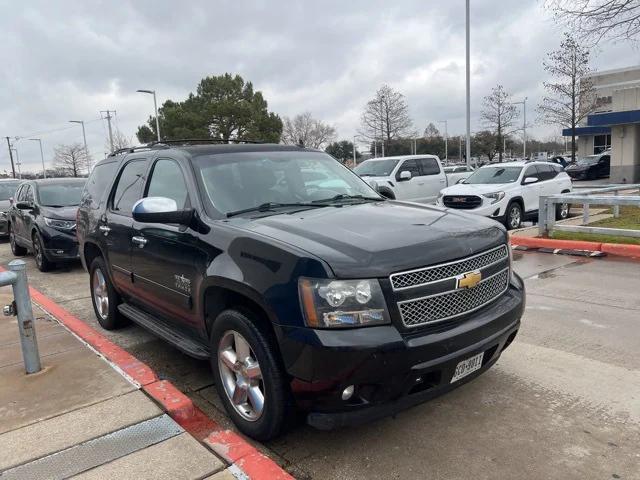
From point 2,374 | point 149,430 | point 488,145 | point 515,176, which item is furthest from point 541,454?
point 488,145

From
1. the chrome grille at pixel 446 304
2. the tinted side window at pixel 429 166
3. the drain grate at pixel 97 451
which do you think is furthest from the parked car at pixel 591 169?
the drain grate at pixel 97 451

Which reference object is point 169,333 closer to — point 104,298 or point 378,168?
point 104,298

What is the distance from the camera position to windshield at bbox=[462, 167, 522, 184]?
1298 cm

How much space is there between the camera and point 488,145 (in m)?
58.9

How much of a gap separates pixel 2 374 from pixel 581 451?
436 cm

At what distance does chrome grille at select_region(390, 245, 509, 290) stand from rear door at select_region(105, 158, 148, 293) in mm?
2798

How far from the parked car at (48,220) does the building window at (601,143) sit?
1694 inches

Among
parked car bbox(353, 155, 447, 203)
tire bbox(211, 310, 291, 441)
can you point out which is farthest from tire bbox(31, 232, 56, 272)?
parked car bbox(353, 155, 447, 203)

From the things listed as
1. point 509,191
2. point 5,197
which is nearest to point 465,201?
point 509,191

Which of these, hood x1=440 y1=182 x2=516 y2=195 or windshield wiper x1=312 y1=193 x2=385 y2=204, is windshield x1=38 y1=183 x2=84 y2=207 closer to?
windshield wiper x1=312 y1=193 x2=385 y2=204

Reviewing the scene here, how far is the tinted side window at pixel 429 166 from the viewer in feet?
52.6

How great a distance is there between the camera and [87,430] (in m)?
3.32

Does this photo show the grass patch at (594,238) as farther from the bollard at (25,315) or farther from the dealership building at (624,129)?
the dealership building at (624,129)

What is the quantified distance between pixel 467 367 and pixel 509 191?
10132mm
